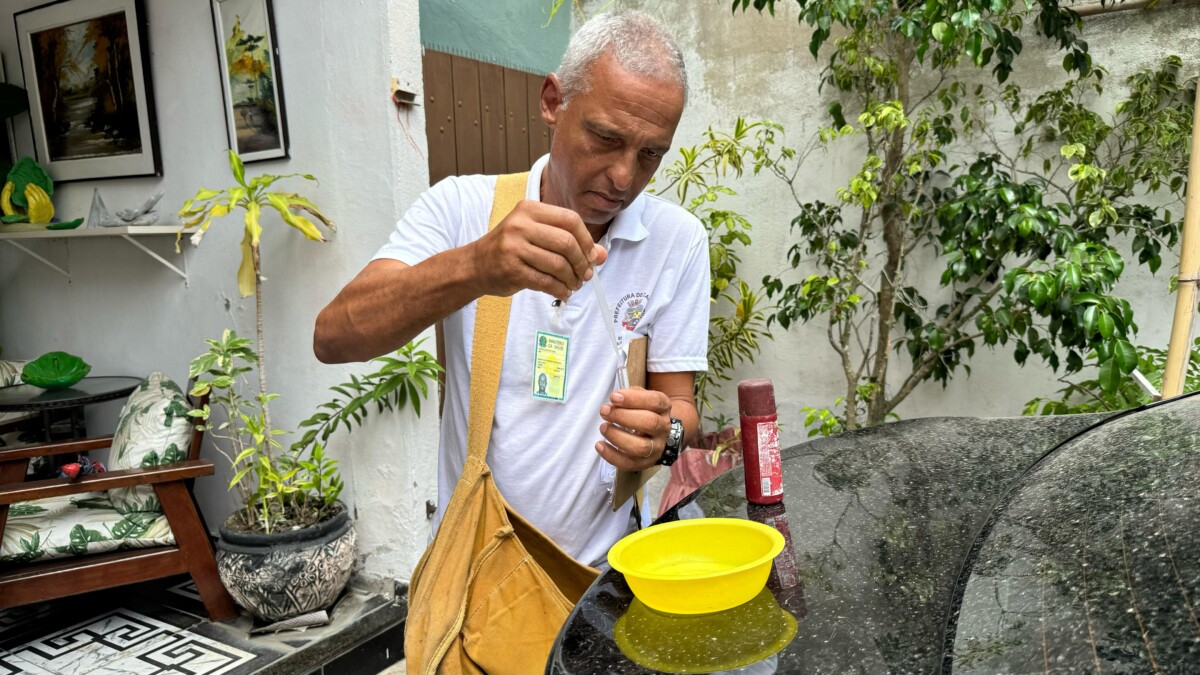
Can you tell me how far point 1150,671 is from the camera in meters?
0.64

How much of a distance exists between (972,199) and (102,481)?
3.39 m

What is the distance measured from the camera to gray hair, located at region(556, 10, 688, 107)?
137 centimetres

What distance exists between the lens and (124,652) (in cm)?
294

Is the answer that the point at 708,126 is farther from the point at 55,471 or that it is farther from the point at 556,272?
the point at 55,471

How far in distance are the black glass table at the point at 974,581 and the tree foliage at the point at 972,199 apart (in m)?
1.59

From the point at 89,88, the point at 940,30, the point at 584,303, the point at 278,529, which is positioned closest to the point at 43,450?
the point at 278,529

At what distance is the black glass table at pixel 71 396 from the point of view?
3.36 metres

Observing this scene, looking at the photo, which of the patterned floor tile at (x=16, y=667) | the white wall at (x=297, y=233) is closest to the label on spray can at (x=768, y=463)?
the white wall at (x=297, y=233)

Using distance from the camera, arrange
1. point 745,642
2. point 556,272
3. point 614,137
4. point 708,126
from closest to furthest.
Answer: point 745,642
point 556,272
point 614,137
point 708,126

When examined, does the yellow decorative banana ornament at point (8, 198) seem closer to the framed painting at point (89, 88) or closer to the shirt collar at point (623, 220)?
the framed painting at point (89, 88)

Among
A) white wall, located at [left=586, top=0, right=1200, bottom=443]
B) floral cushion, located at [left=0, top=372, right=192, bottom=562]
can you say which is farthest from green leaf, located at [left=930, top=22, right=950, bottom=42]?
floral cushion, located at [left=0, top=372, right=192, bottom=562]

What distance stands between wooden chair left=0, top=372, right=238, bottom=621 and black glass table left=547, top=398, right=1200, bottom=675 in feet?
8.30

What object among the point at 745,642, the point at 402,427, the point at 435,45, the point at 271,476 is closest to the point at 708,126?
the point at 435,45

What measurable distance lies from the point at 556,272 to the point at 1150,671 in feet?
2.63
